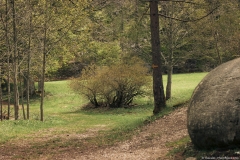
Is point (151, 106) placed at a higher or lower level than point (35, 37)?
lower

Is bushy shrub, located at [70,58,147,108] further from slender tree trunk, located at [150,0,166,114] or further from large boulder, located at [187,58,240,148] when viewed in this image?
large boulder, located at [187,58,240,148]

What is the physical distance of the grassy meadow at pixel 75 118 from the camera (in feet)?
43.0

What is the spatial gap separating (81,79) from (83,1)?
7.89m

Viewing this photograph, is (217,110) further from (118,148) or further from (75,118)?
(75,118)

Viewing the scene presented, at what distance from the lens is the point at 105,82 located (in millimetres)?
23797

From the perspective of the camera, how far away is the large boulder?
6.02 m

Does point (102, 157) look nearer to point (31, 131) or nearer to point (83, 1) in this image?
point (31, 131)

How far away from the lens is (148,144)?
9367 mm

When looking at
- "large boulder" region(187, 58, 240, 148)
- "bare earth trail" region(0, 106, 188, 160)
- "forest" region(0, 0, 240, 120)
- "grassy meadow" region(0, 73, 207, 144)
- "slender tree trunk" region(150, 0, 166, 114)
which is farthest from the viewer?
"forest" region(0, 0, 240, 120)

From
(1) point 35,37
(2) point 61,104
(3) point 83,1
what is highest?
(3) point 83,1

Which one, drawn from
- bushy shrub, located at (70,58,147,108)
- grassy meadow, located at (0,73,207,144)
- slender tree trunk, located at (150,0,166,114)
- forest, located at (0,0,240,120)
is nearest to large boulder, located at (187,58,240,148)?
grassy meadow, located at (0,73,207,144)

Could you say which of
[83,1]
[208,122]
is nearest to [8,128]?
[83,1]

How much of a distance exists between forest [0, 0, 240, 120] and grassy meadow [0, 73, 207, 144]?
5.60ft

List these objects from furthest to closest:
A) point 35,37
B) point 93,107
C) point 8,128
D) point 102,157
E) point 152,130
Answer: point 93,107 → point 35,37 → point 8,128 → point 152,130 → point 102,157
